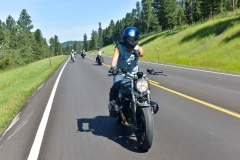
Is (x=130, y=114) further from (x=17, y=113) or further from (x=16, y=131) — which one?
(x=17, y=113)

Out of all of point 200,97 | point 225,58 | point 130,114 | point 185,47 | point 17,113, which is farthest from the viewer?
point 185,47

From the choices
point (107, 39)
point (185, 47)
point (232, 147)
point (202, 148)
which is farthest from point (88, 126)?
point (107, 39)

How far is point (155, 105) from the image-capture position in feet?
16.5

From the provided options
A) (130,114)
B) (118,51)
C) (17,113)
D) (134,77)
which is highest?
(118,51)

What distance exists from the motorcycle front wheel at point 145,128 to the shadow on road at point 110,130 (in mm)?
164

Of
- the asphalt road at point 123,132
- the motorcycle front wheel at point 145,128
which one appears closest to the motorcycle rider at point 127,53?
the motorcycle front wheel at point 145,128

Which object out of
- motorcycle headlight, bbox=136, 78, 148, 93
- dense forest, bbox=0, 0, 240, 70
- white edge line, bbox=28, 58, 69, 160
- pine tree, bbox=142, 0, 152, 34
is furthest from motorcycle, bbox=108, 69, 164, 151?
pine tree, bbox=142, 0, 152, 34

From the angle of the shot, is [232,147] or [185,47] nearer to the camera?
[232,147]

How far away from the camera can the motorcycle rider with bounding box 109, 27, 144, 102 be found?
5324 millimetres

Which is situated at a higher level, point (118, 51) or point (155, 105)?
point (118, 51)

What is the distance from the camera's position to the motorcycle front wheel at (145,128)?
14.9ft

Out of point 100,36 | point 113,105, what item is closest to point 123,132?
point 113,105

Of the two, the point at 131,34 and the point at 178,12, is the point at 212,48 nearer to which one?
the point at 131,34

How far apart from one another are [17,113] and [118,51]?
4.38m
